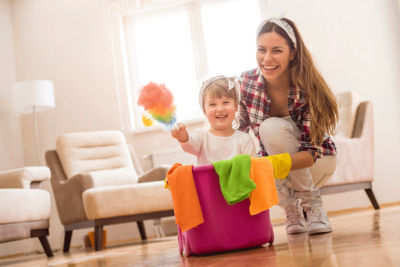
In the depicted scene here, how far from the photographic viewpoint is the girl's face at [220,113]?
1.54 metres

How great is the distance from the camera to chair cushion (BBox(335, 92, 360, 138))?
330cm

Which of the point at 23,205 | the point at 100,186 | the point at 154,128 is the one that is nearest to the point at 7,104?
the point at 154,128

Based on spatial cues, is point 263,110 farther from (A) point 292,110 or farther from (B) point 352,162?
(B) point 352,162

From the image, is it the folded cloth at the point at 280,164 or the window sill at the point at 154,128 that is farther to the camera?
the window sill at the point at 154,128

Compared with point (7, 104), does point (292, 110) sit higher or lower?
lower

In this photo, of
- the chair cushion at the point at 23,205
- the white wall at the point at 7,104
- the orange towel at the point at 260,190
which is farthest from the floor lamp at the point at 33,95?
the orange towel at the point at 260,190

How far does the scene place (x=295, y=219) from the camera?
164cm

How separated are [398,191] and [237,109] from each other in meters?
2.81

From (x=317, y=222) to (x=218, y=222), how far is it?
41 centimetres

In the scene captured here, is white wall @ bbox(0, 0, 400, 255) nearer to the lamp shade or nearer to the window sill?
the window sill

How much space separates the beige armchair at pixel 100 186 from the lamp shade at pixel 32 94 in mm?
626

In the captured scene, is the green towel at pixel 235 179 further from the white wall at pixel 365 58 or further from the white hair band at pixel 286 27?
the white wall at pixel 365 58

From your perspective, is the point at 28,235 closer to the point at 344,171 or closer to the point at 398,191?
the point at 344,171

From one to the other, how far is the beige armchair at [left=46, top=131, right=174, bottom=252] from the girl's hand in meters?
1.61
